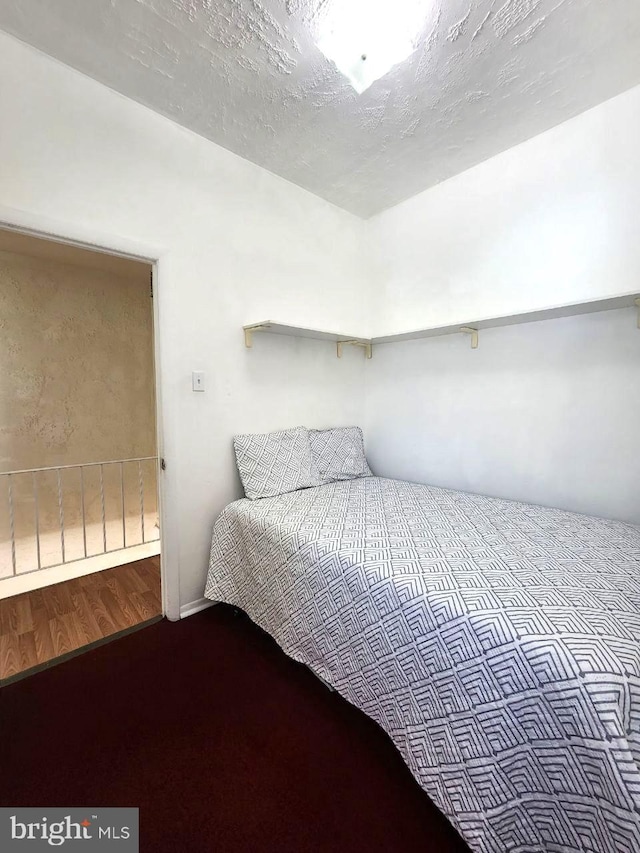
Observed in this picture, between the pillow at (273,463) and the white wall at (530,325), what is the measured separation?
2.73 feet

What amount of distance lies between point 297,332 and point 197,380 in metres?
0.71

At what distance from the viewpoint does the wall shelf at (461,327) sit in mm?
1702

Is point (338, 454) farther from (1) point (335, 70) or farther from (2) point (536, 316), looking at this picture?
(1) point (335, 70)

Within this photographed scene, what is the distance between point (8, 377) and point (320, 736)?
139 inches

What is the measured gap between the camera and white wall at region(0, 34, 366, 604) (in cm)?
156

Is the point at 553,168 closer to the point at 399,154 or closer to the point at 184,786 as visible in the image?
the point at 399,154

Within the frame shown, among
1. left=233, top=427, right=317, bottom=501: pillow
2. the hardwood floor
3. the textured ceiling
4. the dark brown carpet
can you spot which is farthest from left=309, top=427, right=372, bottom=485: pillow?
the textured ceiling

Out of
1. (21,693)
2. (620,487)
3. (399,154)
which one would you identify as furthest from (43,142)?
(620,487)

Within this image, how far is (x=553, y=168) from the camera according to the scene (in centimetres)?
194

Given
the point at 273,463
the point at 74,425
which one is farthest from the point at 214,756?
the point at 74,425

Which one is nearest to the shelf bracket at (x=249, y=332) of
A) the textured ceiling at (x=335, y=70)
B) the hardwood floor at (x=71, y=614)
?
the textured ceiling at (x=335, y=70)

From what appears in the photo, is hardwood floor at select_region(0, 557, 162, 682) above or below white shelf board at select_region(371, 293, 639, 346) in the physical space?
below

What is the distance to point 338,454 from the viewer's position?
8.57ft

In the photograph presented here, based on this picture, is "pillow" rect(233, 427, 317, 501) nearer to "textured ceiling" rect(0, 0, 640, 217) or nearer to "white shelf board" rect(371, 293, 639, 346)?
"white shelf board" rect(371, 293, 639, 346)
